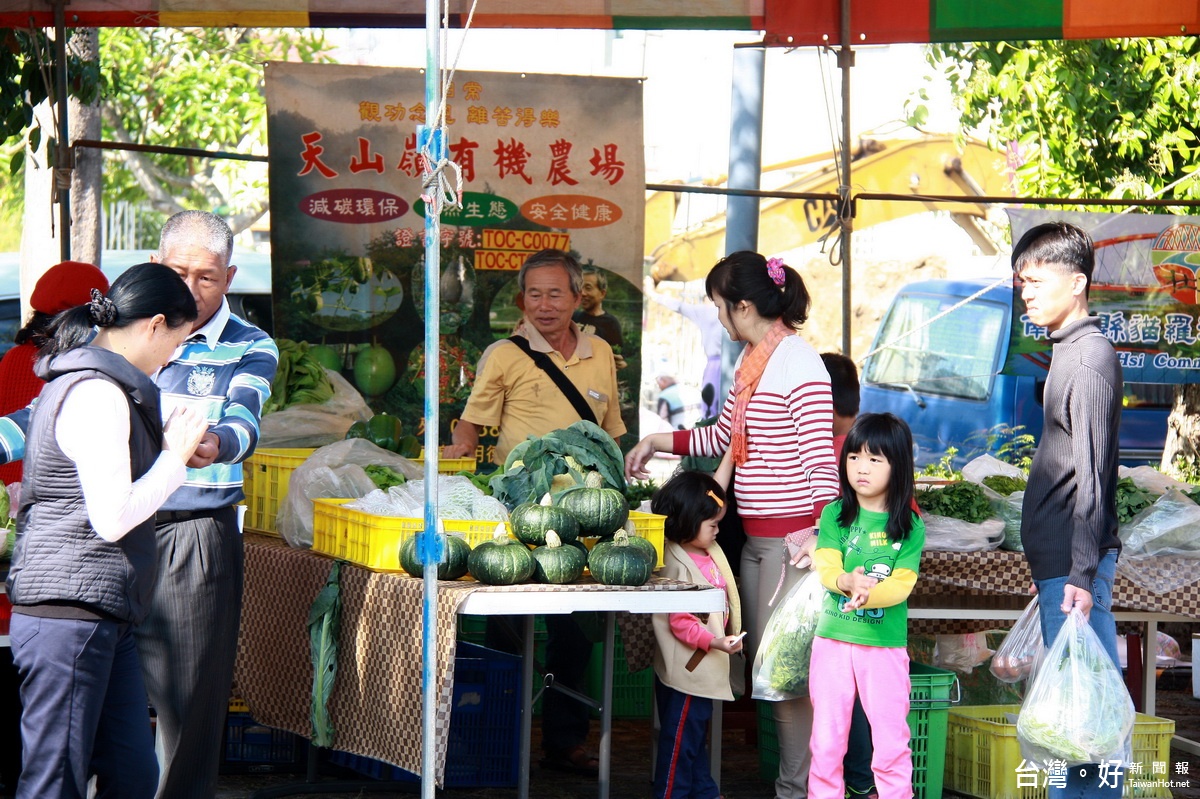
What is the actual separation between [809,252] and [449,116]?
18471mm

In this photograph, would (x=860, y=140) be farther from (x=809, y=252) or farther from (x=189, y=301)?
(x=189, y=301)

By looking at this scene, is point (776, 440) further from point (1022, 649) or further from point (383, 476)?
point (383, 476)

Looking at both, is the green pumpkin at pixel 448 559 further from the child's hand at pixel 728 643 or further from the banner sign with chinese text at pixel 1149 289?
the banner sign with chinese text at pixel 1149 289

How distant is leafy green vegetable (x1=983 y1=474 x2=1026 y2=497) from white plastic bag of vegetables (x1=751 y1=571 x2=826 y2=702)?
185cm

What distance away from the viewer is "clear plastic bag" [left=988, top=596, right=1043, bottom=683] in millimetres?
4430

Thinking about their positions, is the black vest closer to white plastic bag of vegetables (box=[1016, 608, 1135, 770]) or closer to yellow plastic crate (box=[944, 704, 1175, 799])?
white plastic bag of vegetables (box=[1016, 608, 1135, 770])

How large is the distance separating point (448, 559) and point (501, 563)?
0.20 metres

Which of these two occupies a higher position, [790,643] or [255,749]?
[790,643]

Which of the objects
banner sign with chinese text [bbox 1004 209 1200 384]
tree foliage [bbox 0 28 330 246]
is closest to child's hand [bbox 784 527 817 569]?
banner sign with chinese text [bbox 1004 209 1200 384]

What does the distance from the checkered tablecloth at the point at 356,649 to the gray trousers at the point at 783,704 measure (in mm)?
509

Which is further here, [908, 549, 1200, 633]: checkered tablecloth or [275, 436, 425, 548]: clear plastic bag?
[908, 549, 1200, 633]: checkered tablecloth

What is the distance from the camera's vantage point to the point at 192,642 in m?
4.12

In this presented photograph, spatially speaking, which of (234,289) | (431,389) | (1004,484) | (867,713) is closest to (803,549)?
(867,713)

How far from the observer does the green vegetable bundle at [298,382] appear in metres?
6.24
